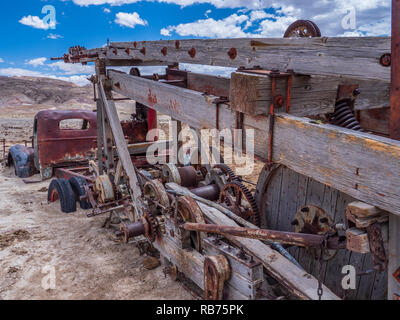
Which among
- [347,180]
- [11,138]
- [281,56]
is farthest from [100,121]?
[11,138]

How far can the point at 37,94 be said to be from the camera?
2783 centimetres

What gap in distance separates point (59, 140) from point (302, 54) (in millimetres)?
7707

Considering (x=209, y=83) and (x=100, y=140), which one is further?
(x=100, y=140)

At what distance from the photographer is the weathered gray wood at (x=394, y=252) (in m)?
1.70

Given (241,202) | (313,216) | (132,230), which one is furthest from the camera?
(241,202)

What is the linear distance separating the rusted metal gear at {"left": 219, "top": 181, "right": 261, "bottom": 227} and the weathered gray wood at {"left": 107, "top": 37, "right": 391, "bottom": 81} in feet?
5.83

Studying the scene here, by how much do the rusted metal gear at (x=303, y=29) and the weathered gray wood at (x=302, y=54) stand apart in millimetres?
1161

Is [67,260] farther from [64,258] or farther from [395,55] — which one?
[395,55]

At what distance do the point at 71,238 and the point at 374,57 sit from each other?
16.4 feet

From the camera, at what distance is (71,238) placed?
18.1ft

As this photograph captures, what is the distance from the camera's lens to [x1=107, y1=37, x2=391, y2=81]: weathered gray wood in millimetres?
1734

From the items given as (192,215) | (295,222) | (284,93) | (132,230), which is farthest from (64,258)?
(284,93)

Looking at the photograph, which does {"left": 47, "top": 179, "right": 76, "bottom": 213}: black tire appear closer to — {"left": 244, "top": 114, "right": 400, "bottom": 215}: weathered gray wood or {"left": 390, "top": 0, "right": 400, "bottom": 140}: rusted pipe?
{"left": 244, "top": 114, "right": 400, "bottom": 215}: weathered gray wood

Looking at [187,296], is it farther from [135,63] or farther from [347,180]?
[135,63]
